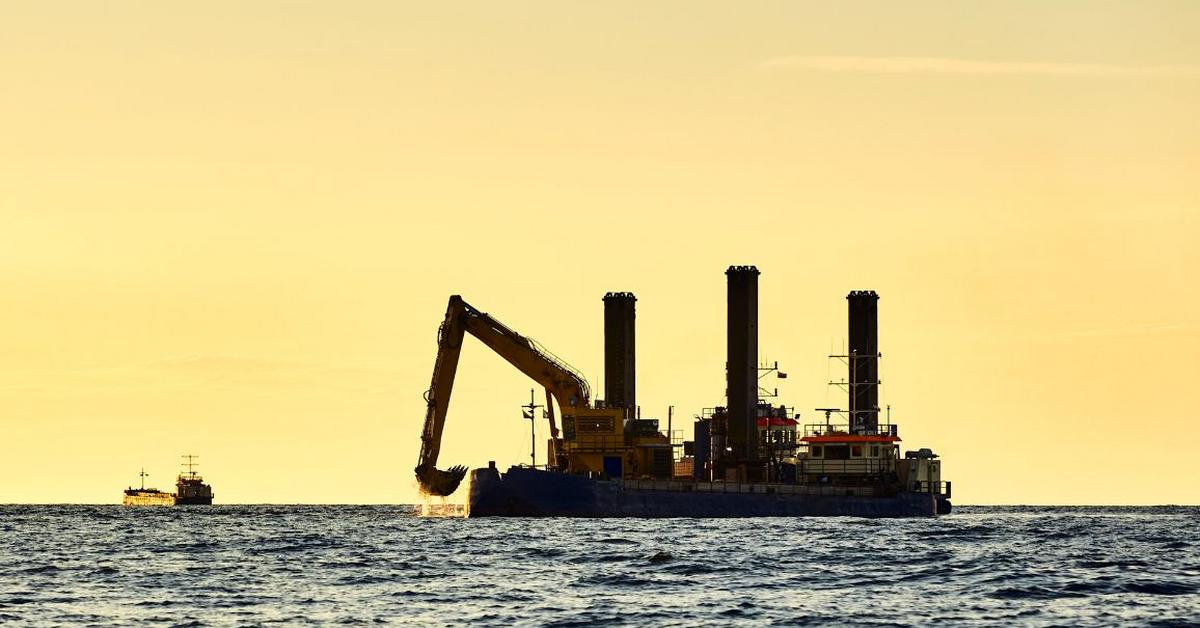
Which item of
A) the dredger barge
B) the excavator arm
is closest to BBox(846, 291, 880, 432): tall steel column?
the dredger barge

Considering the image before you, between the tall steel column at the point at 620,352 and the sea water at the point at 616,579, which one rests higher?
the tall steel column at the point at 620,352

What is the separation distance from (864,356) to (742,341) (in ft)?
74.8

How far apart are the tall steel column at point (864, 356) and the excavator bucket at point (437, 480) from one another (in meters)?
33.3

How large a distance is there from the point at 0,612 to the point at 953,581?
26.8 meters

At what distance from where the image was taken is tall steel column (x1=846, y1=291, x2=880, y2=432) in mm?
143250

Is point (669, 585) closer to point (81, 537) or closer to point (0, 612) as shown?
point (0, 612)

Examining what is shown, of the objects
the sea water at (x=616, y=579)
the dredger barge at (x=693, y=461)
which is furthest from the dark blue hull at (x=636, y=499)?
the sea water at (x=616, y=579)

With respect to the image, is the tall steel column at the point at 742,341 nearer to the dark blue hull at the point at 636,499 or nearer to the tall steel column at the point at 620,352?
the dark blue hull at the point at 636,499

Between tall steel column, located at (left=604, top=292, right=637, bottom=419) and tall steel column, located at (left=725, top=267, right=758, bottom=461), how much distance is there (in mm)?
18784

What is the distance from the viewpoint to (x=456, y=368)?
122875 millimetres

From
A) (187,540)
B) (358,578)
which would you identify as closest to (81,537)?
(187,540)

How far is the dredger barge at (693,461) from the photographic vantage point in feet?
373

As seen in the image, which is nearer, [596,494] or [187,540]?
[187,540]

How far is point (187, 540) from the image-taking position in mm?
94500
